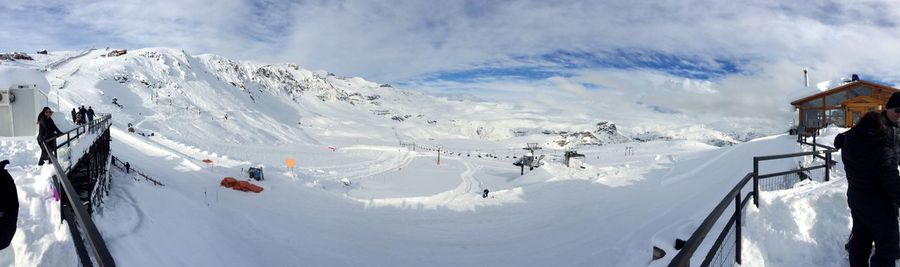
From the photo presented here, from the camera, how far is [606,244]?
1177 cm

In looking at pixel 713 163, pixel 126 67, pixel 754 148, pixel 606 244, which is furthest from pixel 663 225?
pixel 126 67

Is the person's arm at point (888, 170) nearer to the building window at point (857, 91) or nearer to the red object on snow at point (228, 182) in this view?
the red object on snow at point (228, 182)

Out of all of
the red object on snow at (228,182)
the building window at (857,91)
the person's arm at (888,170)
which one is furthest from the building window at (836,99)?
the red object on snow at (228,182)

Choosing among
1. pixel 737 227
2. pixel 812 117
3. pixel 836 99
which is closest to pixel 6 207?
pixel 737 227

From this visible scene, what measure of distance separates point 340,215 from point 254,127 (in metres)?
51.0

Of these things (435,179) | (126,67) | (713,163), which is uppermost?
(126,67)

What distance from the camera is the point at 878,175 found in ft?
12.7

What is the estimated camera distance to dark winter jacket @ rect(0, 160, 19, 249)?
4.09m

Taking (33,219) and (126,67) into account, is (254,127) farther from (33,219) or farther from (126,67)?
(33,219)

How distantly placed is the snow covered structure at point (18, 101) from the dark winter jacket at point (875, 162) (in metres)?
20.4

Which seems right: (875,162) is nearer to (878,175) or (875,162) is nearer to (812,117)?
(878,175)

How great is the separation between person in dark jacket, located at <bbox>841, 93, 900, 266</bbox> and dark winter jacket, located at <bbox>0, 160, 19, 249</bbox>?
774 centimetres

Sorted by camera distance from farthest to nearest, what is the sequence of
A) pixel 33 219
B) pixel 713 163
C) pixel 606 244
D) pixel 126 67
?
pixel 126 67
pixel 713 163
pixel 606 244
pixel 33 219

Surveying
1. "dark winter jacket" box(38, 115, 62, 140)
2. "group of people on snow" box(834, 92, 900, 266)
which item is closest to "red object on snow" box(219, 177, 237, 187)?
"dark winter jacket" box(38, 115, 62, 140)
